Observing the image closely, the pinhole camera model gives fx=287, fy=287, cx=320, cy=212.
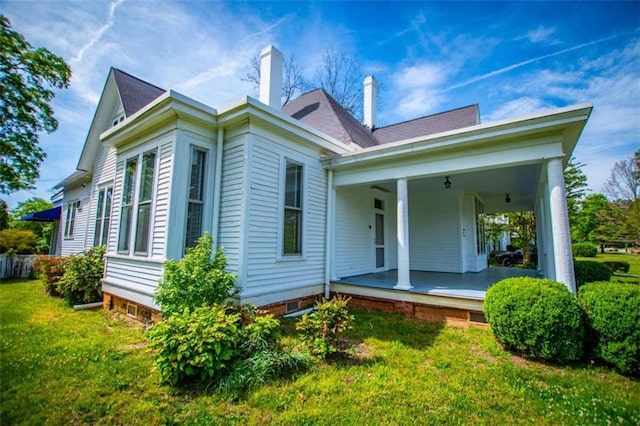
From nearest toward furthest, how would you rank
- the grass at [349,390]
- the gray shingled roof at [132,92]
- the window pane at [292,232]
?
the grass at [349,390] < the window pane at [292,232] < the gray shingled roof at [132,92]

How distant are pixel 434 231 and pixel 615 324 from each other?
6.10 meters

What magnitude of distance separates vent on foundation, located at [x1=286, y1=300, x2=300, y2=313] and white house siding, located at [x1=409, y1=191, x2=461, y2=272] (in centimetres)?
519

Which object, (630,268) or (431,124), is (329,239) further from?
(630,268)

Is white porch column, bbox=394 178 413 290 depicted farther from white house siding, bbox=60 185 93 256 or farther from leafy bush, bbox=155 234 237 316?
white house siding, bbox=60 185 93 256

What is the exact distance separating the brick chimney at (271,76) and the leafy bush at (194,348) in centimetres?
575

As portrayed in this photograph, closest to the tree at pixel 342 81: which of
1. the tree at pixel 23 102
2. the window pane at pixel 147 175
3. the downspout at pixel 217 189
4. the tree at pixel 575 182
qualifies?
the tree at pixel 575 182

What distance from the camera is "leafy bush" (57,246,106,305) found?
6.93 meters

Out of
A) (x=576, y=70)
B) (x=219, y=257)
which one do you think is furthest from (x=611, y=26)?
(x=219, y=257)

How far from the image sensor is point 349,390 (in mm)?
3061

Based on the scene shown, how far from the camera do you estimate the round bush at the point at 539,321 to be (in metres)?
3.59

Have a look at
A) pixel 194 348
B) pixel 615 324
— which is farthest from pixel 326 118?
pixel 615 324

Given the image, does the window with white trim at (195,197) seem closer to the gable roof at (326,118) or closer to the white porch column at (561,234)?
the gable roof at (326,118)

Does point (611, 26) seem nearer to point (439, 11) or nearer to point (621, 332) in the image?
point (439, 11)

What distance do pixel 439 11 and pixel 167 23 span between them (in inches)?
221
